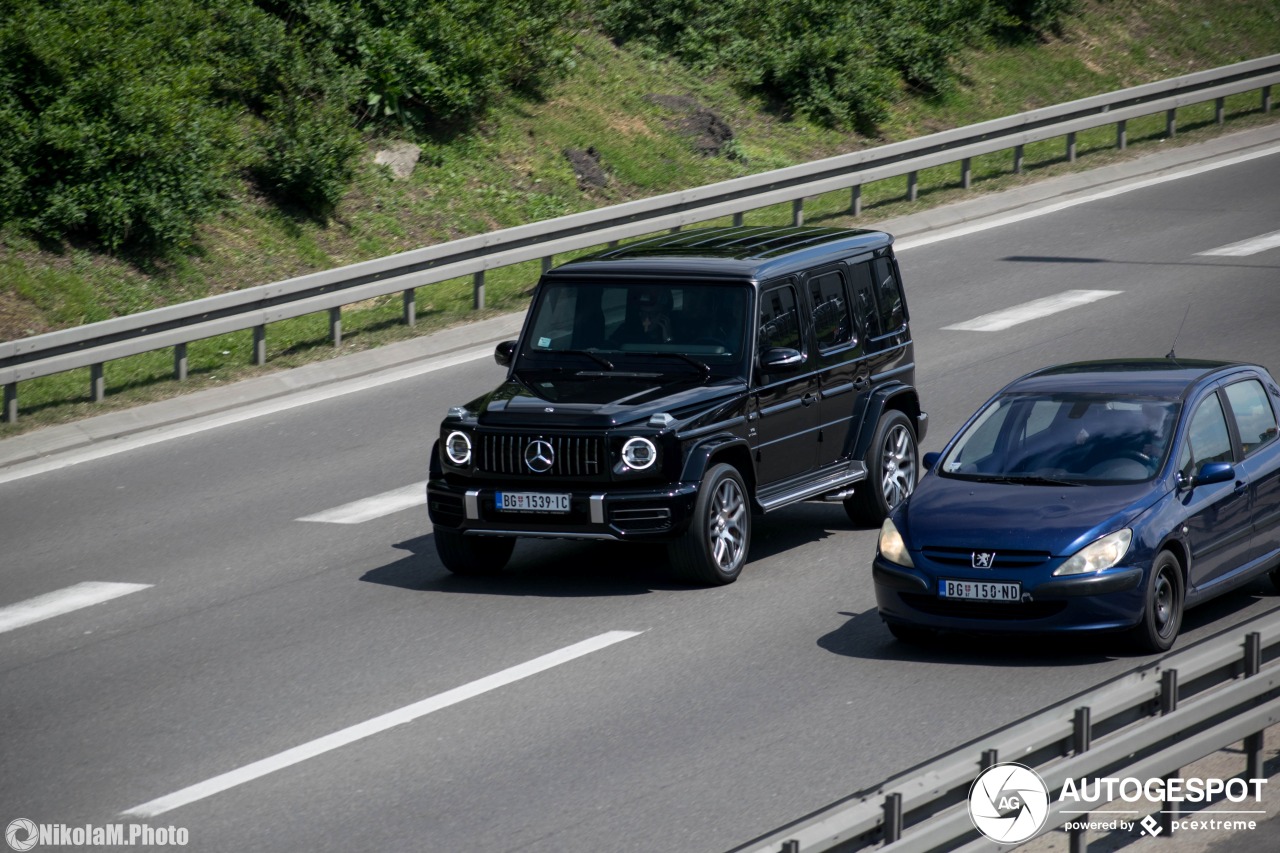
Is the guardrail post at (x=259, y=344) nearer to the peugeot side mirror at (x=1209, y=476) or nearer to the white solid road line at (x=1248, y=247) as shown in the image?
the peugeot side mirror at (x=1209, y=476)

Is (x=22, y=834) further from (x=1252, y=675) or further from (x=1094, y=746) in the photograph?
(x=1252, y=675)

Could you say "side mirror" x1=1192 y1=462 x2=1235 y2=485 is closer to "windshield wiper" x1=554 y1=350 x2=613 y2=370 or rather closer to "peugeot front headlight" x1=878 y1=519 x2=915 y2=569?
"peugeot front headlight" x1=878 y1=519 x2=915 y2=569

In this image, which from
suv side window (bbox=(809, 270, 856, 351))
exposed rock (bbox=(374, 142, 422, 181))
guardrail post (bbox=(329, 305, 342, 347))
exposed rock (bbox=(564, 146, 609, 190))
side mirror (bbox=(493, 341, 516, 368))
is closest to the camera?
side mirror (bbox=(493, 341, 516, 368))

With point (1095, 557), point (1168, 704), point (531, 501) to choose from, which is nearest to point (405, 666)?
point (531, 501)

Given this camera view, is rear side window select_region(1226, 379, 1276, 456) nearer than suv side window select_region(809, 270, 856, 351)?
Yes

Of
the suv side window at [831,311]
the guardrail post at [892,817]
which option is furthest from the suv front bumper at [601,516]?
the guardrail post at [892,817]

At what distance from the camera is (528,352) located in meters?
11.7

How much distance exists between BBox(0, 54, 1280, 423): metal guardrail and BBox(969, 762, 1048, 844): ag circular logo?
461 inches

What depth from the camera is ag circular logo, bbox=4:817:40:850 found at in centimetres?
702

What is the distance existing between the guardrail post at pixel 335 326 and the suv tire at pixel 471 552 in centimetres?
700

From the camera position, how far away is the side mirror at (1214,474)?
9.30 metres

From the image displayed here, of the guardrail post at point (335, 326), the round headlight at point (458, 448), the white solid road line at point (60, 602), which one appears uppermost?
the round headlight at point (458, 448)

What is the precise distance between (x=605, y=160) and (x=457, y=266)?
22.0 ft

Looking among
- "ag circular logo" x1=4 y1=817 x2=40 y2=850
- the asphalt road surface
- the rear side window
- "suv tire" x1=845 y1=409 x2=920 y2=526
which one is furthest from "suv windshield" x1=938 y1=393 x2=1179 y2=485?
"ag circular logo" x1=4 y1=817 x2=40 y2=850
